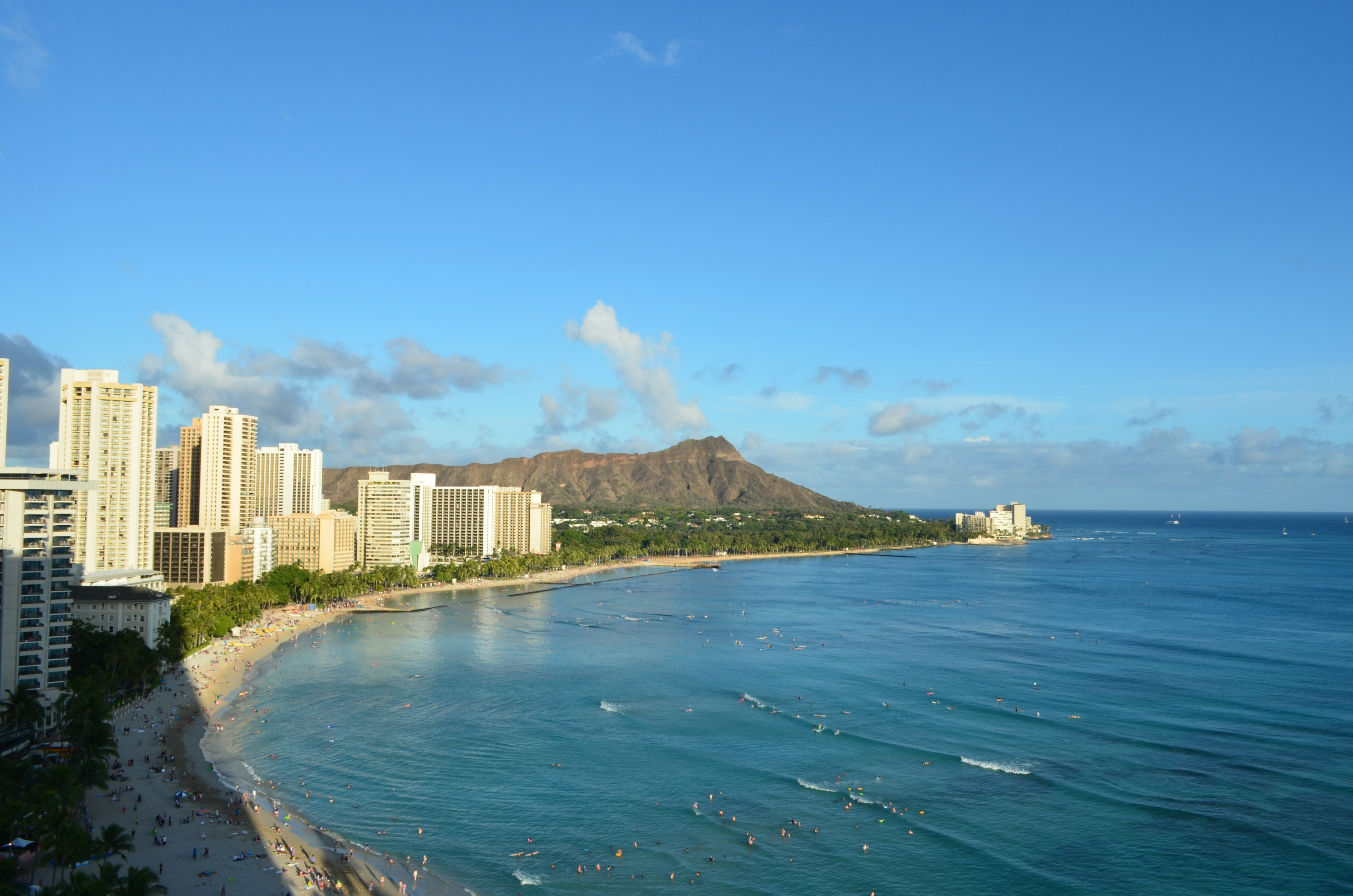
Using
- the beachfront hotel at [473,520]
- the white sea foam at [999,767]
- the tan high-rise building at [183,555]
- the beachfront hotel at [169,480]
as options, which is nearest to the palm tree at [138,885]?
the white sea foam at [999,767]

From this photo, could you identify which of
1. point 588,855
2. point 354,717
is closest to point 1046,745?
point 588,855

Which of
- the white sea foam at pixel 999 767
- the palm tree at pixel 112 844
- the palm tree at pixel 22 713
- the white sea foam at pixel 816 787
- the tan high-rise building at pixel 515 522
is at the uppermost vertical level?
the tan high-rise building at pixel 515 522

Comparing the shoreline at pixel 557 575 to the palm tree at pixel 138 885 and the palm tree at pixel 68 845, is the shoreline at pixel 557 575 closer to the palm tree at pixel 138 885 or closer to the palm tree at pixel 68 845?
the palm tree at pixel 68 845

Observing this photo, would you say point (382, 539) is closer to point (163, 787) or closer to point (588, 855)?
point (163, 787)

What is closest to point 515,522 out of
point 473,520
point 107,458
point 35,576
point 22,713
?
point 473,520

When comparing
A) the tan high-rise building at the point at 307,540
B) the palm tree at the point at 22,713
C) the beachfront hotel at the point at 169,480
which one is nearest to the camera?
the palm tree at the point at 22,713

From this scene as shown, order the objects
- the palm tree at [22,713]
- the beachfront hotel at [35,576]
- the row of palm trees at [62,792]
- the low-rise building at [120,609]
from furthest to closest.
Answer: the low-rise building at [120,609], the beachfront hotel at [35,576], the palm tree at [22,713], the row of palm trees at [62,792]

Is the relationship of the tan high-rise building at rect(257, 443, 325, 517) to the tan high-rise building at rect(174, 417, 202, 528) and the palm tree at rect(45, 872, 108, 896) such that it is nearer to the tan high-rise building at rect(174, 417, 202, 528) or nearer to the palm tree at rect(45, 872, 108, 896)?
the tan high-rise building at rect(174, 417, 202, 528)
